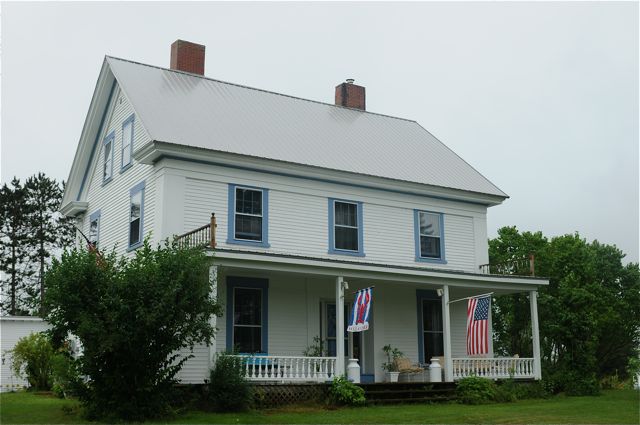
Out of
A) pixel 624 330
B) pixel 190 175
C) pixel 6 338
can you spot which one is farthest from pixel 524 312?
pixel 6 338

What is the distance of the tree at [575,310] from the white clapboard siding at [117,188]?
13.5 meters

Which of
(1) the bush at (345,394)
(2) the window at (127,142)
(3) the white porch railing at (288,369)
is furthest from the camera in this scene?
(2) the window at (127,142)

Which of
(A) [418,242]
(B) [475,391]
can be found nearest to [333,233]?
(A) [418,242]

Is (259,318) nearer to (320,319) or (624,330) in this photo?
(320,319)

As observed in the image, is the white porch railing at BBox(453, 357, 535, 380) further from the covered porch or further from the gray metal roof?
the gray metal roof

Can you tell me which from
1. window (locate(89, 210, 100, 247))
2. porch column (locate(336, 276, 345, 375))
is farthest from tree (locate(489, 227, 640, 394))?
window (locate(89, 210, 100, 247))

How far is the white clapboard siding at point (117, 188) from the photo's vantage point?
2147 centimetres

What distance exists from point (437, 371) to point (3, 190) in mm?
36011

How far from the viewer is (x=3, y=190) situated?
48.1 metres

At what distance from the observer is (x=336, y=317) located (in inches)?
821

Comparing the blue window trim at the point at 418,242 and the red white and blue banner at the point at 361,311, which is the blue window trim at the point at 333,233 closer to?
the blue window trim at the point at 418,242

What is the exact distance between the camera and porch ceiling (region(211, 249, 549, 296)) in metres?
18.9

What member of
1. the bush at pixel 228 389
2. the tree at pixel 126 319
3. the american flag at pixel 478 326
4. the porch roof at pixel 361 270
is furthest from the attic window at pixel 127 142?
the american flag at pixel 478 326

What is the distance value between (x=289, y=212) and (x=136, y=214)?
177 inches
